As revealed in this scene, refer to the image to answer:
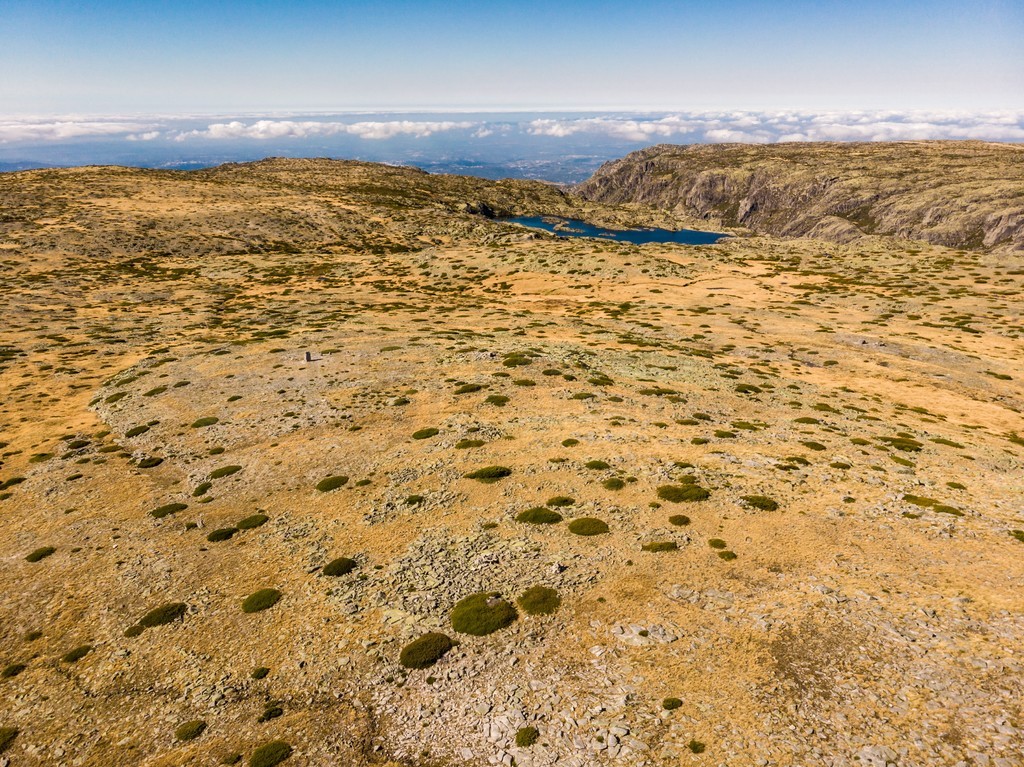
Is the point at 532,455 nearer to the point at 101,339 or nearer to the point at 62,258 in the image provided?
the point at 101,339

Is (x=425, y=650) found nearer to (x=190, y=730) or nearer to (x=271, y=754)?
(x=271, y=754)

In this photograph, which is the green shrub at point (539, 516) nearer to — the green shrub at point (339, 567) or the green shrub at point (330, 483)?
the green shrub at point (339, 567)

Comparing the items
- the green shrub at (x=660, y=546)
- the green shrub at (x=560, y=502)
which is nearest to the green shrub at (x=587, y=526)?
the green shrub at (x=560, y=502)

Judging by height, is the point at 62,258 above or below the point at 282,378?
above

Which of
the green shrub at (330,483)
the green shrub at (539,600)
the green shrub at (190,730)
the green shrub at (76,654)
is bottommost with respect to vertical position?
the green shrub at (76,654)

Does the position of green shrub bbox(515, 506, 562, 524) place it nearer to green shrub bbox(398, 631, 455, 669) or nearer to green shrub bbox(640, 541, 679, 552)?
green shrub bbox(640, 541, 679, 552)

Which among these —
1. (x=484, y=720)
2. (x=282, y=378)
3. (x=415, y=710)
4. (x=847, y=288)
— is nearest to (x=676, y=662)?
(x=484, y=720)

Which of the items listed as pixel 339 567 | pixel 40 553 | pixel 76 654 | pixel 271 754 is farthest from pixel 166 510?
pixel 271 754
